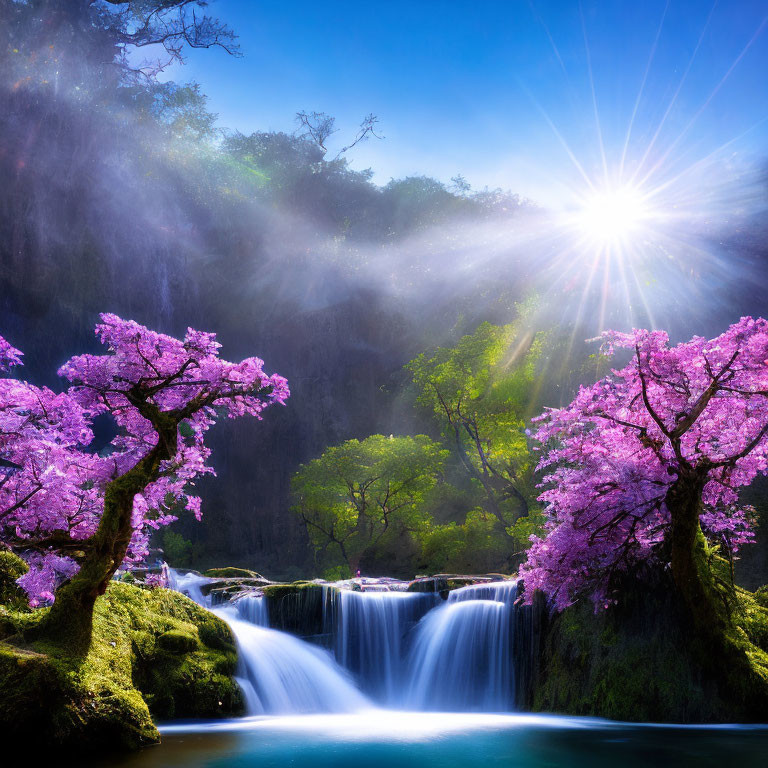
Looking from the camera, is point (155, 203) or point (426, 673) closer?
point (426, 673)

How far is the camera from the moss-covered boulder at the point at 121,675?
590cm

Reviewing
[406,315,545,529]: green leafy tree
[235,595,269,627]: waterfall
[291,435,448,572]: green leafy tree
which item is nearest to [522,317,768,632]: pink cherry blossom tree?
[235,595,269,627]: waterfall

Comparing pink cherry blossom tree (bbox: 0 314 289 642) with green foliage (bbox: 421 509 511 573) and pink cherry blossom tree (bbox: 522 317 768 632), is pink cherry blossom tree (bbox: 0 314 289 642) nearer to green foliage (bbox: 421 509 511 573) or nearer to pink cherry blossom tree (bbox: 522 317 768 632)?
pink cherry blossom tree (bbox: 522 317 768 632)

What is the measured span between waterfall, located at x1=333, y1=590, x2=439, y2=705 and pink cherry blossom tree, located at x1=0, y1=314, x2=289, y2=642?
657cm

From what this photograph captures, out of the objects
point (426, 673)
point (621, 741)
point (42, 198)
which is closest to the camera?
point (621, 741)

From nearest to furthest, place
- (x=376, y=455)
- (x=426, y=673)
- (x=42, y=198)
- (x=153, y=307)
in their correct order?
1. (x=426, y=673)
2. (x=376, y=455)
3. (x=42, y=198)
4. (x=153, y=307)

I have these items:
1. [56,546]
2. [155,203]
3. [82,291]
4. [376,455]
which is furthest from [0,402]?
[155,203]

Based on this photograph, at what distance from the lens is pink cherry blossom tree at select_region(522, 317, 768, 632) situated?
25.8ft

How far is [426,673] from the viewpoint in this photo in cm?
1266

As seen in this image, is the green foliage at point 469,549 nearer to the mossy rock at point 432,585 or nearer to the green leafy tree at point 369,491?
the green leafy tree at point 369,491

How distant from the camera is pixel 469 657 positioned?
1232 cm

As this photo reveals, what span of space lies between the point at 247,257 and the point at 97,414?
114 ft

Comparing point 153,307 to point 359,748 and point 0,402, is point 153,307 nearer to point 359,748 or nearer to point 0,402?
point 0,402

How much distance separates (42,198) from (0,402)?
2938cm
